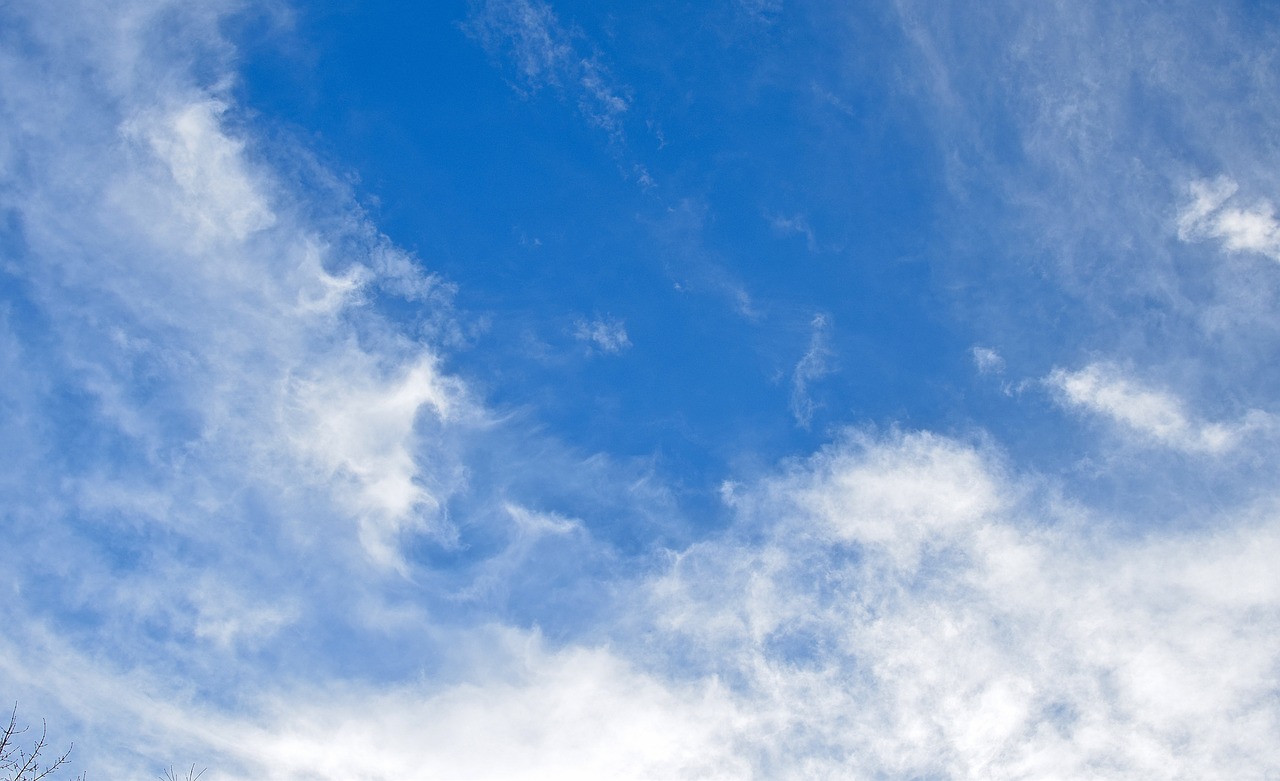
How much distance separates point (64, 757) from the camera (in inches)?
1291

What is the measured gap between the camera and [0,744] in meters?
32.4

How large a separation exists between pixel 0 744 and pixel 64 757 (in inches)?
102
